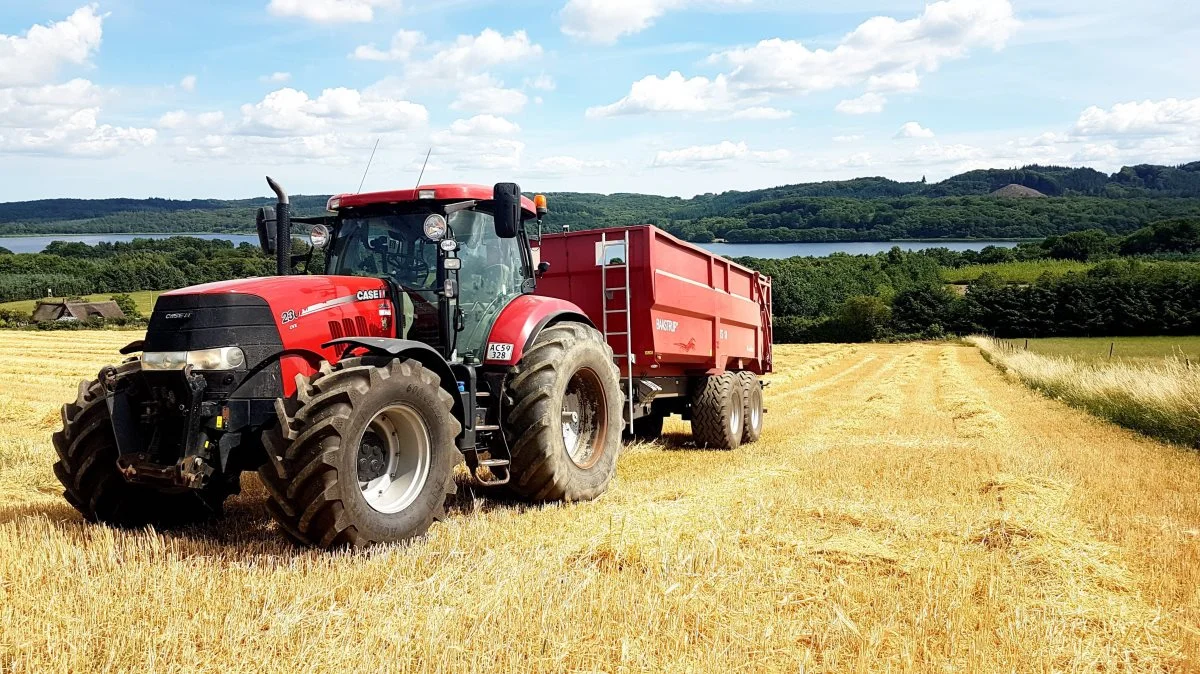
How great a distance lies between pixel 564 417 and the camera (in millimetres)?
7203

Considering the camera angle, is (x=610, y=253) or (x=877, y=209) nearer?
(x=610, y=253)

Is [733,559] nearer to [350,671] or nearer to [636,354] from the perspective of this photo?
[350,671]

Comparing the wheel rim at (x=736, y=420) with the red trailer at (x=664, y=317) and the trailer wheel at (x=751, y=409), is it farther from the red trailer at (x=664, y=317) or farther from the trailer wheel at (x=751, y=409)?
the trailer wheel at (x=751, y=409)

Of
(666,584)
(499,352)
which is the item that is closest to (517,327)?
(499,352)

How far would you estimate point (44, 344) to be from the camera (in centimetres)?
3384

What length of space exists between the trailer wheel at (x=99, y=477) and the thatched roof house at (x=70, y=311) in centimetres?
5212

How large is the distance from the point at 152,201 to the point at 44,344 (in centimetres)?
3833

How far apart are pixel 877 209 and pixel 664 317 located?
89.5 metres

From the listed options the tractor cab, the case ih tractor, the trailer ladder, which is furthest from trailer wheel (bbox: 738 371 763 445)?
the tractor cab

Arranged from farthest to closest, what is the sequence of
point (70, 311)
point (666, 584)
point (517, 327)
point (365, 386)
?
point (70, 311), point (517, 327), point (365, 386), point (666, 584)

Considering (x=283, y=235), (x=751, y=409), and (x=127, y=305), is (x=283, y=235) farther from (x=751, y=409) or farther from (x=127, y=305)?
(x=127, y=305)

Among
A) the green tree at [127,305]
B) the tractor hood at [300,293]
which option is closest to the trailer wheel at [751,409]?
the tractor hood at [300,293]

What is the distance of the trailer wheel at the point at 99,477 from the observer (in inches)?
217

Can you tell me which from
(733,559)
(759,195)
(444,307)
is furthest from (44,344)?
(759,195)
